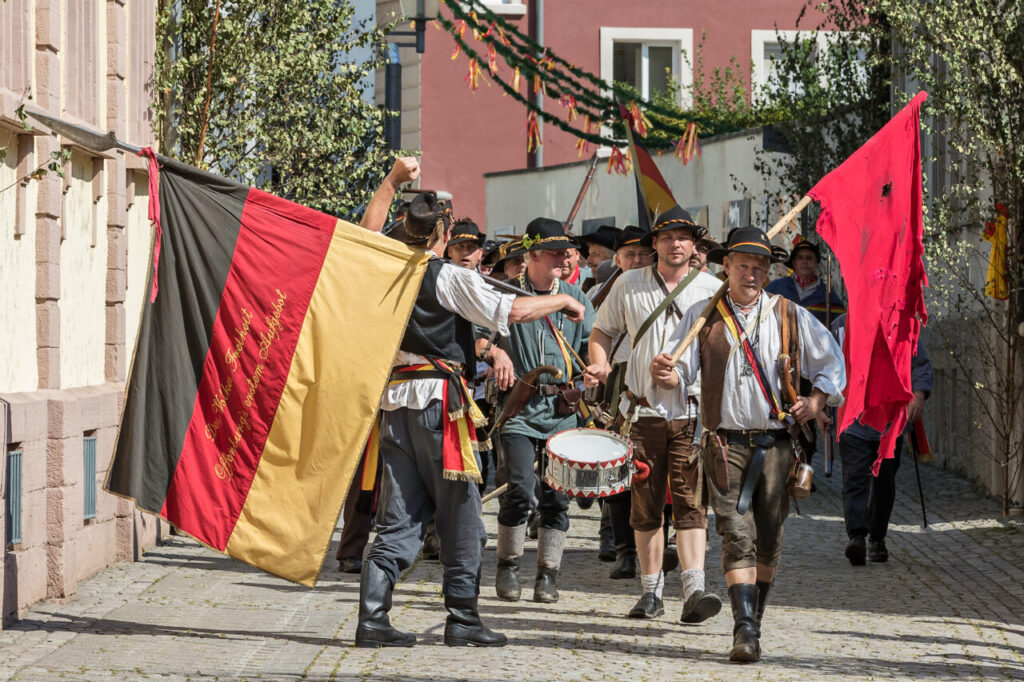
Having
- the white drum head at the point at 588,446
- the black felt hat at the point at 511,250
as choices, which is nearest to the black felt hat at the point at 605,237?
the black felt hat at the point at 511,250

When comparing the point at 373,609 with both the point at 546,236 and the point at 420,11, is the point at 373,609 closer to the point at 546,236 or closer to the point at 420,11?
the point at 546,236

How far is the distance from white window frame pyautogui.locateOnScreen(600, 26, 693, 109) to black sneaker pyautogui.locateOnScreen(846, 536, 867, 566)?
22.0m

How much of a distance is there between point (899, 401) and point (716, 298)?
116 centimetres

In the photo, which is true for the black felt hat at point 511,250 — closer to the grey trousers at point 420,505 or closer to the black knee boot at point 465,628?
the grey trousers at point 420,505

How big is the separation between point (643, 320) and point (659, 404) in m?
0.48

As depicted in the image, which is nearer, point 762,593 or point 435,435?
point 435,435

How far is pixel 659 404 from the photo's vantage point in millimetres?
9289

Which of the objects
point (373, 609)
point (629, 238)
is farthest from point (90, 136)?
point (629, 238)

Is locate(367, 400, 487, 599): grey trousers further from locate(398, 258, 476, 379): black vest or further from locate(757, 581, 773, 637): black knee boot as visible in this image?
locate(757, 581, 773, 637): black knee boot

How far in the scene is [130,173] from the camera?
1142 centimetres

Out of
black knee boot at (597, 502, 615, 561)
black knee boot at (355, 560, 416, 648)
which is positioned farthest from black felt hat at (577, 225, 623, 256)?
black knee boot at (355, 560, 416, 648)

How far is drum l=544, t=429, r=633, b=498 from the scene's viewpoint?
9016mm

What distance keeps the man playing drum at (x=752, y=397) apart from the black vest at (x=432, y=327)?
1097 mm

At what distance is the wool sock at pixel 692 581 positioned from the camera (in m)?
8.91
